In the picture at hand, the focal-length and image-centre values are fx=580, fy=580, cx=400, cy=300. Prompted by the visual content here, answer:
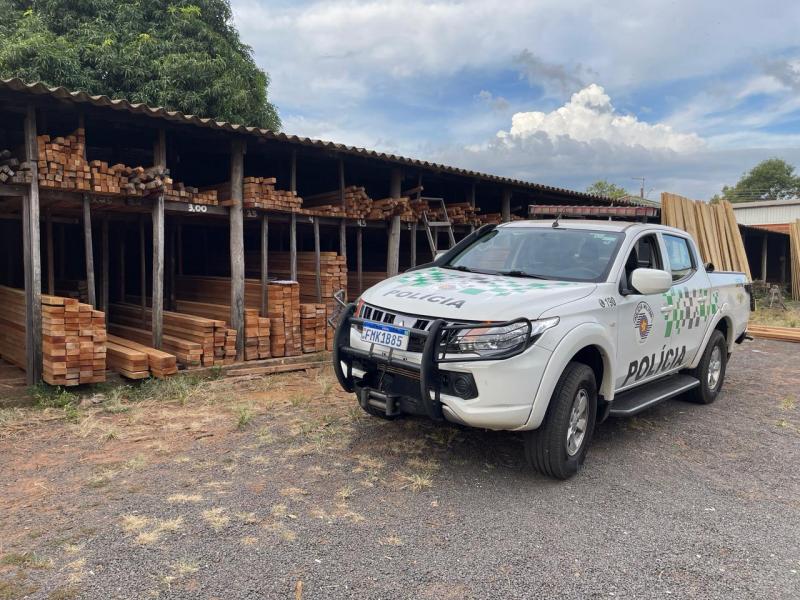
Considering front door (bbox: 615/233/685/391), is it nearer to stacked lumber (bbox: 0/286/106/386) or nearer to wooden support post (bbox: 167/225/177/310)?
stacked lumber (bbox: 0/286/106/386)

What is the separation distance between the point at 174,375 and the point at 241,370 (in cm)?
93

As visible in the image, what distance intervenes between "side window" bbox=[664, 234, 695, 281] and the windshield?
39.2 inches

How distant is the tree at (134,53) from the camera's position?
14.1 metres

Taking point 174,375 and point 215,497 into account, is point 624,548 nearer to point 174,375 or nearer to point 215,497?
point 215,497

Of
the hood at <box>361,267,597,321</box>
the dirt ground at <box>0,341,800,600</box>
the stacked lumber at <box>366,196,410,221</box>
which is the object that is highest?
the stacked lumber at <box>366,196,410,221</box>

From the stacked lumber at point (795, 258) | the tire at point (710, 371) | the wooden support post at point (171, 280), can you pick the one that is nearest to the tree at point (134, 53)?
the wooden support post at point (171, 280)

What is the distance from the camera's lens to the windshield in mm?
4707

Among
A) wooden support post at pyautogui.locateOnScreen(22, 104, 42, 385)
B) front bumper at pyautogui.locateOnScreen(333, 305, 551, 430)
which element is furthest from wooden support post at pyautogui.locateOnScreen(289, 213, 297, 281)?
front bumper at pyautogui.locateOnScreen(333, 305, 551, 430)

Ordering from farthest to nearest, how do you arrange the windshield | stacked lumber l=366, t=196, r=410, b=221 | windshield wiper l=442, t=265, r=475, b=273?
stacked lumber l=366, t=196, r=410, b=221 < windshield wiper l=442, t=265, r=475, b=273 < the windshield

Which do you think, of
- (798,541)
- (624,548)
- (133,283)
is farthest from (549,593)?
(133,283)

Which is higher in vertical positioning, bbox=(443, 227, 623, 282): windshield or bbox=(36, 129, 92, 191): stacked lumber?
bbox=(36, 129, 92, 191): stacked lumber

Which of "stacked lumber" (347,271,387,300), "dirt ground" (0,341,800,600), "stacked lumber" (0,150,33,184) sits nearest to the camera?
"dirt ground" (0,341,800,600)

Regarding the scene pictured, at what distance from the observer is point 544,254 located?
4.97m

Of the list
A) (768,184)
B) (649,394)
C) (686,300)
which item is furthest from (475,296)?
(768,184)
